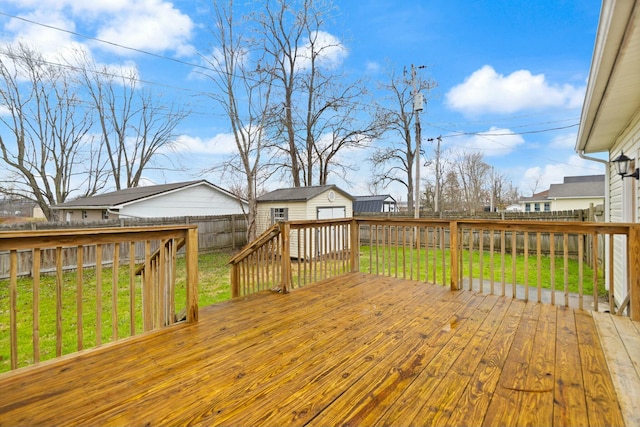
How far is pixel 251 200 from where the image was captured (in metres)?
10.6

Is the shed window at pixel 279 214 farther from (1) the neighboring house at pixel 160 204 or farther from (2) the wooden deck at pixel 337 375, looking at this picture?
(2) the wooden deck at pixel 337 375

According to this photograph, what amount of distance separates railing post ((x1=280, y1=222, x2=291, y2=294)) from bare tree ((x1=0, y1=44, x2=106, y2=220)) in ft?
44.2

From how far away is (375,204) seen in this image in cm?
2198

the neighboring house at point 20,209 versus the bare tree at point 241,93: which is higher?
the bare tree at point 241,93

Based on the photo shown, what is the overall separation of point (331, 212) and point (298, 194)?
132 centimetres

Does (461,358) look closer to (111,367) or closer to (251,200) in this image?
(111,367)

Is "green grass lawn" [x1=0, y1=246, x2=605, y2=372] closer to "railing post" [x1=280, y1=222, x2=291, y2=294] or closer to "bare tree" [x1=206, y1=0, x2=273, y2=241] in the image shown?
"railing post" [x1=280, y1=222, x2=291, y2=294]

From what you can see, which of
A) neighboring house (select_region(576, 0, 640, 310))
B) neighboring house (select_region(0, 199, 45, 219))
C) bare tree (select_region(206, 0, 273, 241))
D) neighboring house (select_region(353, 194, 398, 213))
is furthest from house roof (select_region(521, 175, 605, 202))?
neighboring house (select_region(0, 199, 45, 219))

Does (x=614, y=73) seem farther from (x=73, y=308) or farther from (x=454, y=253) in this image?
(x=73, y=308)

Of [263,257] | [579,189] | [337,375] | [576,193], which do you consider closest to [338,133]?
[263,257]

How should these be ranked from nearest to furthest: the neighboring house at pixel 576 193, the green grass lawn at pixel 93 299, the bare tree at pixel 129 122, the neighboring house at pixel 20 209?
the green grass lawn at pixel 93 299, the neighboring house at pixel 20 209, the bare tree at pixel 129 122, the neighboring house at pixel 576 193

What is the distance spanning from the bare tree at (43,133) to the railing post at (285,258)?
1348cm

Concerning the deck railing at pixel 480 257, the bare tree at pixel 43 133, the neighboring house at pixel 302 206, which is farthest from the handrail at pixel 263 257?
the bare tree at pixel 43 133

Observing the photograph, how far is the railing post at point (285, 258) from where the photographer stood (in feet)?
12.4
